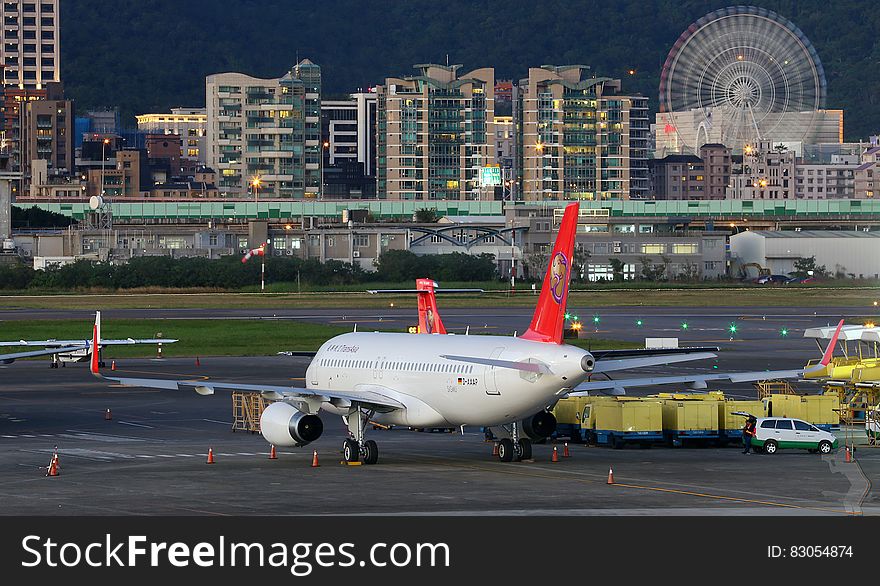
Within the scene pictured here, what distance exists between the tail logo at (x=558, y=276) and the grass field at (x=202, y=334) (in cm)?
5384

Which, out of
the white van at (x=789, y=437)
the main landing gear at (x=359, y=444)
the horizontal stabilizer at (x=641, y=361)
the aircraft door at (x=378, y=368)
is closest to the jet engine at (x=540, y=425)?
the horizontal stabilizer at (x=641, y=361)

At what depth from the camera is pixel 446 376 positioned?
5306 cm

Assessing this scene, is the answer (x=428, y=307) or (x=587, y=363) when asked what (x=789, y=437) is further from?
(x=428, y=307)

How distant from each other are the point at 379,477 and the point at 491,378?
4828mm

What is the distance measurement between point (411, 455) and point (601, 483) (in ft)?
35.3

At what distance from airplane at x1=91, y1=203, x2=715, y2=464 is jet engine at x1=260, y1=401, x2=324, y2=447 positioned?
0.03 m

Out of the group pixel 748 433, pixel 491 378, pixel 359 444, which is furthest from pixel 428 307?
pixel 491 378

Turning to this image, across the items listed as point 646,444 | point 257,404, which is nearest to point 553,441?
point 646,444

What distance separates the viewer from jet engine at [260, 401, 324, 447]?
175 feet

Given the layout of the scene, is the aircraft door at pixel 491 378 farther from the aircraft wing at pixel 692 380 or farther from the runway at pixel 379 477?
the aircraft wing at pixel 692 380

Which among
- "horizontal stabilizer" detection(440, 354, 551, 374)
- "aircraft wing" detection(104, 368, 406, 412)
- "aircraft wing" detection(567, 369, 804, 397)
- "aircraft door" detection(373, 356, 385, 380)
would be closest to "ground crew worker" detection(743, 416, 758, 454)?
"aircraft wing" detection(567, 369, 804, 397)

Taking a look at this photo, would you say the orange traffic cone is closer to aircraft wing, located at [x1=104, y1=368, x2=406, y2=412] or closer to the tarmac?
the tarmac

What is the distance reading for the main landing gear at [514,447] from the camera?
55.0 m

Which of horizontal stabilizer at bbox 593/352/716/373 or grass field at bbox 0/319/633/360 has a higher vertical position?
horizontal stabilizer at bbox 593/352/716/373
